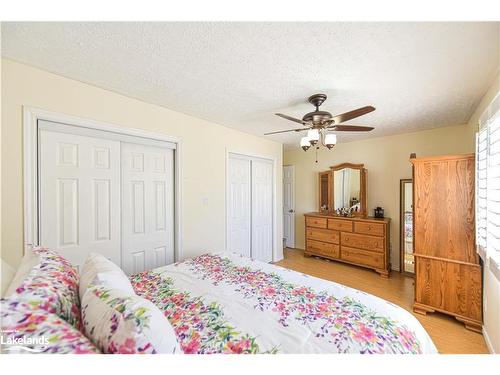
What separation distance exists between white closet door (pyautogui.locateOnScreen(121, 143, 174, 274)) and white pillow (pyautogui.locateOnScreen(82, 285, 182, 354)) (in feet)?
4.98

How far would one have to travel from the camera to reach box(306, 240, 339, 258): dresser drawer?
3.86 meters

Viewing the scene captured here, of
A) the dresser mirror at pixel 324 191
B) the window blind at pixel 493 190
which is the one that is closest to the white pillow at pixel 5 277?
the window blind at pixel 493 190

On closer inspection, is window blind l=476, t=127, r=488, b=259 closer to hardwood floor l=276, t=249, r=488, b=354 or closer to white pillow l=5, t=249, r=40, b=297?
hardwood floor l=276, t=249, r=488, b=354

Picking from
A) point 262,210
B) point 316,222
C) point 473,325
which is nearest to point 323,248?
point 316,222

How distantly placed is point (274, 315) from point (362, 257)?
9.79 feet

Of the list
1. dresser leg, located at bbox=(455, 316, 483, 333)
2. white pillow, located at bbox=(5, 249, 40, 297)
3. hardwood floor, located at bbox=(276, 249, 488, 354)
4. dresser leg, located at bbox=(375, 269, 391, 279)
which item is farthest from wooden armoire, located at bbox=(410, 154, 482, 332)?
white pillow, located at bbox=(5, 249, 40, 297)

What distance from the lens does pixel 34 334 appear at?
0.62m

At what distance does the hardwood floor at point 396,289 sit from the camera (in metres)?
1.86

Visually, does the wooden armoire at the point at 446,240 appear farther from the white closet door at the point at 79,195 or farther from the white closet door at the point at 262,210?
the white closet door at the point at 79,195

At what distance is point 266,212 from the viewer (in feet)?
13.0

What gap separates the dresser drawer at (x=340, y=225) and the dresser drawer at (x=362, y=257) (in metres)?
0.33
